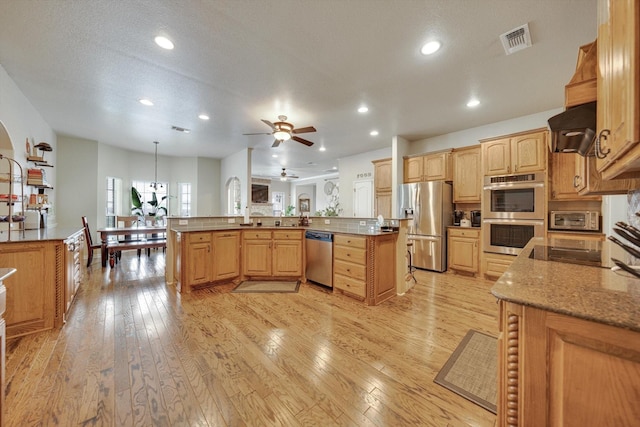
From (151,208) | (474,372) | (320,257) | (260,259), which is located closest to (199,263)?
(260,259)

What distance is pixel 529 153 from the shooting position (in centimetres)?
373

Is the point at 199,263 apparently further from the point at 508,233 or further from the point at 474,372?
the point at 508,233

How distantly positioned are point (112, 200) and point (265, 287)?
18.4 ft

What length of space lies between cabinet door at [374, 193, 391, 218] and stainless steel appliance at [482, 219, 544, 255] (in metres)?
1.97

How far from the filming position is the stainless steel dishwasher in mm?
3627

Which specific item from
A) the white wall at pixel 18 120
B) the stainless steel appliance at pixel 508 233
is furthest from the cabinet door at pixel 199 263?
the stainless steel appliance at pixel 508 233

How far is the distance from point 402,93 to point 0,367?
4.07 m

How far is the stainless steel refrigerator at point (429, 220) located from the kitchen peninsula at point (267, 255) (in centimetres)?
143

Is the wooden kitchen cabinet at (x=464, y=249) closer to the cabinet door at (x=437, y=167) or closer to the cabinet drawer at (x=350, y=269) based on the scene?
the cabinet door at (x=437, y=167)

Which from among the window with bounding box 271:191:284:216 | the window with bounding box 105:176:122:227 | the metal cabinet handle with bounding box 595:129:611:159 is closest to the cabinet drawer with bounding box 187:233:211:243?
the metal cabinet handle with bounding box 595:129:611:159

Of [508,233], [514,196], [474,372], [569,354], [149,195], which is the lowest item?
[474,372]

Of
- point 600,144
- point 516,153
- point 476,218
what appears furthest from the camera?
point 476,218

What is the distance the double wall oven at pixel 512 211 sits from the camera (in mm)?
3650

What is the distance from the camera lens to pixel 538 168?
144 inches
